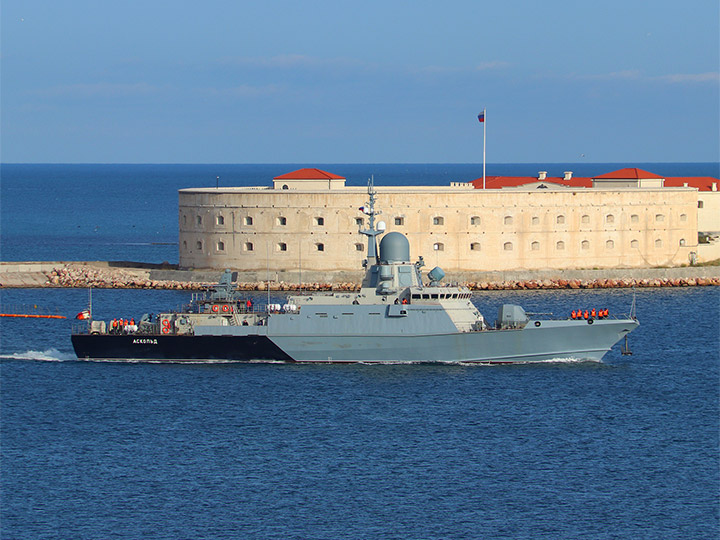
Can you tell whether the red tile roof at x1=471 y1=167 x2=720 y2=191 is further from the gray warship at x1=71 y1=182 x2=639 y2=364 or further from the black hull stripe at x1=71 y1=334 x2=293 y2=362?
the black hull stripe at x1=71 y1=334 x2=293 y2=362

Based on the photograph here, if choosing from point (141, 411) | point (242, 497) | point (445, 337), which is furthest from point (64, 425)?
point (445, 337)

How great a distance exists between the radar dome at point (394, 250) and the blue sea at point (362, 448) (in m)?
3.94

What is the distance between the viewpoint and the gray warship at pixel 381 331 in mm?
44375

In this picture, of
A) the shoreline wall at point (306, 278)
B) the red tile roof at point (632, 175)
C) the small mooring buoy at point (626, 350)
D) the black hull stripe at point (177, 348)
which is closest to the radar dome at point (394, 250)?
the black hull stripe at point (177, 348)

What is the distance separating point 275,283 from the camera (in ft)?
224

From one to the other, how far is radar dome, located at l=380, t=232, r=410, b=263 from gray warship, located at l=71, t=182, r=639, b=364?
0.04 meters

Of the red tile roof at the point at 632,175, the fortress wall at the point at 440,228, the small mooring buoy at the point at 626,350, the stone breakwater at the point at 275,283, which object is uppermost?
the red tile roof at the point at 632,175

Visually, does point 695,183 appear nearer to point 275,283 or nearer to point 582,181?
point 582,181

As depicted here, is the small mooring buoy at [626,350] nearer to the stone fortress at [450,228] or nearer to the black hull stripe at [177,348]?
the black hull stripe at [177,348]

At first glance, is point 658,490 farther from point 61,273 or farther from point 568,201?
point 61,273

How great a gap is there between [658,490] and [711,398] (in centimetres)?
1064

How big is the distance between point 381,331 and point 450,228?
27.0 metres

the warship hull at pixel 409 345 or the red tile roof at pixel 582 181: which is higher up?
the red tile roof at pixel 582 181

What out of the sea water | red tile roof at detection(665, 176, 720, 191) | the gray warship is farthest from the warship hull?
red tile roof at detection(665, 176, 720, 191)
